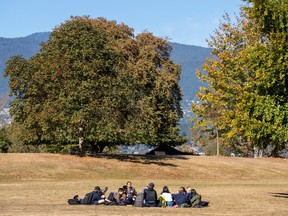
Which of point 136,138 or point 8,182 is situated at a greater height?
point 136,138

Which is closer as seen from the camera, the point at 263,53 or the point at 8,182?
the point at 263,53

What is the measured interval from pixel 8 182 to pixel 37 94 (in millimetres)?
12149

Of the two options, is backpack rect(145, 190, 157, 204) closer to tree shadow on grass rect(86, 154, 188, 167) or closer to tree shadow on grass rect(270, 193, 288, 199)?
tree shadow on grass rect(270, 193, 288, 199)

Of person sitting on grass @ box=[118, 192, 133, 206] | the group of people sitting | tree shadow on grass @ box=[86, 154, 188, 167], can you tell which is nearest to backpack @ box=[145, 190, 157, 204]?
the group of people sitting

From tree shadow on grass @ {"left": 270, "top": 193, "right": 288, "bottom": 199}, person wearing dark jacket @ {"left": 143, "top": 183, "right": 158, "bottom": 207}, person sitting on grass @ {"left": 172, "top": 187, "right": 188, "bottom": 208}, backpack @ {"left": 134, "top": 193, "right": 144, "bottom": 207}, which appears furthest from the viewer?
tree shadow on grass @ {"left": 270, "top": 193, "right": 288, "bottom": 199}

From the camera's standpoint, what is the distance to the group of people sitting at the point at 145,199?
33.5 m

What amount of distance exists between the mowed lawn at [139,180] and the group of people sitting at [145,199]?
0.89 m

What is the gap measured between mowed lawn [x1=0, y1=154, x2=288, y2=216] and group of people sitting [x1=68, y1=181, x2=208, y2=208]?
89 cm

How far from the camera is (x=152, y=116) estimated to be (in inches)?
2869

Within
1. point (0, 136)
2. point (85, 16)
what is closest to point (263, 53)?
point (85, 16)

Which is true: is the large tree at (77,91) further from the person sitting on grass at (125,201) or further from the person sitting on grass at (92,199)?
the person sitting on grass at (92,199)

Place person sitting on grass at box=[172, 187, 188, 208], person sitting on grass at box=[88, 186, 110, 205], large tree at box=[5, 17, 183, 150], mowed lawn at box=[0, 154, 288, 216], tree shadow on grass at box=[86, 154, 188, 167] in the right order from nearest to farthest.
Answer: mowed lawn at box=[0, 154, 288, 216] → person sitting on grass at box=[88, 186, 110, 205] → person sitting on grass at box=[172, 187, 188, 208] → large tree at box=[5, 17, 183, 150] → tree shadow on grass at box=[86, 154, 188, 167]

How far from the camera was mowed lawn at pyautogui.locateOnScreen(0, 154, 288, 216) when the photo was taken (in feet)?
104

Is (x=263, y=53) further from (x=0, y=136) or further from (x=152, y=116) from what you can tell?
(x=0, y=136)
